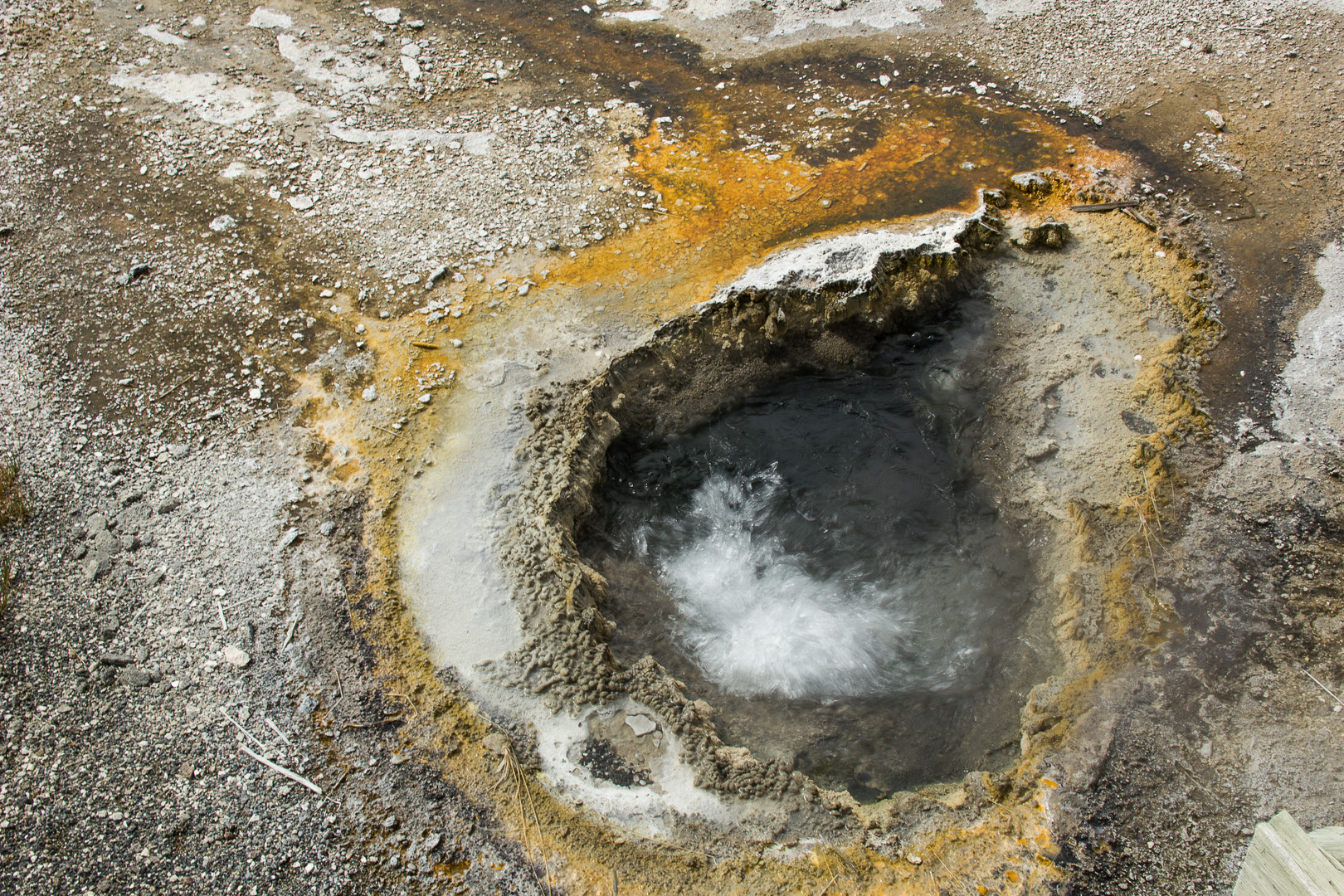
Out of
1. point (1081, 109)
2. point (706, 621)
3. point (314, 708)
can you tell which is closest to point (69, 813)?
point (314, 708)

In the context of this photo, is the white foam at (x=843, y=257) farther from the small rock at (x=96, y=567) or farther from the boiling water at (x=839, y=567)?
the small rock at (x=96, y=567)

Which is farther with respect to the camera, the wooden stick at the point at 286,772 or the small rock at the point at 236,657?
the small rock at the point at 236,657

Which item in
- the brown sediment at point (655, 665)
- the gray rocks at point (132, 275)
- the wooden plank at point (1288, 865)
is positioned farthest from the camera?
the gray rocks at point (132, 275)

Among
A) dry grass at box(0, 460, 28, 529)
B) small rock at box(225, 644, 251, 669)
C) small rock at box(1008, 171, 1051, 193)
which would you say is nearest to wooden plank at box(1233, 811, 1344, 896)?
small rock at box(225, 644, 251, 669)

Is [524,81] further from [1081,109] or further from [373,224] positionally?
[1081,109]

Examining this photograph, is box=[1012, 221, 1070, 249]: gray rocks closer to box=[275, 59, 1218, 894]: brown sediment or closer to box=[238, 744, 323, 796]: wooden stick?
box=[275, 59, 1218, 894]: brown sediment

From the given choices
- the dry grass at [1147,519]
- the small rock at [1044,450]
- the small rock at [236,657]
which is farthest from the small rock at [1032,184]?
the small rock at [236,657]
